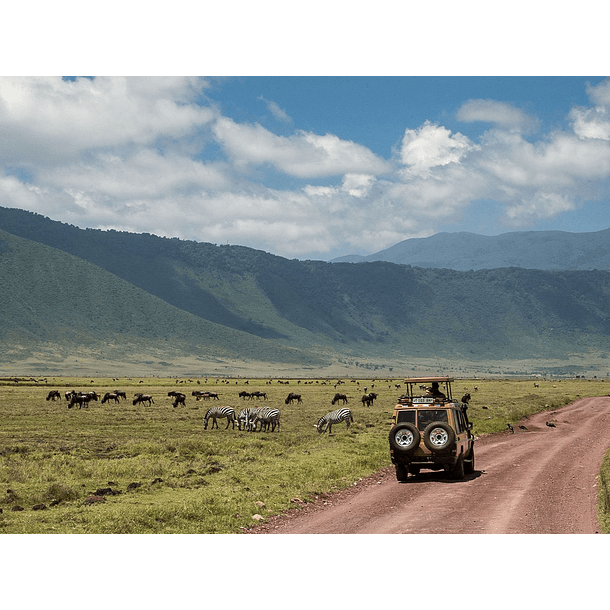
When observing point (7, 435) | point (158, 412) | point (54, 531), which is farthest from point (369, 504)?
point (158, 412)

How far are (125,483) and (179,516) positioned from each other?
6169 millimetres

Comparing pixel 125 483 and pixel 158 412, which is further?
pixel 158 412

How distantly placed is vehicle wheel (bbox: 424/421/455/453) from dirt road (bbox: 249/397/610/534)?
1.21m

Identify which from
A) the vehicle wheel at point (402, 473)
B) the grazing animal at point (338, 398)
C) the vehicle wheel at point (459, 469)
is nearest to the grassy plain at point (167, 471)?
the vehicle wheel at point (402, 473)

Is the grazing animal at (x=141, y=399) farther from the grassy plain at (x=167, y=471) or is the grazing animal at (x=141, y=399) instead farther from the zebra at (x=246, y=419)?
the zebra at (x=246, y=419)

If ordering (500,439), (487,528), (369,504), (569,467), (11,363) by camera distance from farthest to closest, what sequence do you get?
(11,363) → (500,439) → (569,467) → (369,504) → (487,528)

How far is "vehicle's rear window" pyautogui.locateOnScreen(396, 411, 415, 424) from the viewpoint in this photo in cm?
2362

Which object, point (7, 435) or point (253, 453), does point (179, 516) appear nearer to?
point (253, 453)

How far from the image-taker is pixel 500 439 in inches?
1508

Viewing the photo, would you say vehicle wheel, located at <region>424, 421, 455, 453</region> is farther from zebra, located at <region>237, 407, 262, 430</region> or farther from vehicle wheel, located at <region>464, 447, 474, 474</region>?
zebra, located at <region>237, 407, 262, 430</region>

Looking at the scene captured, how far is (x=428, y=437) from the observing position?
22781 millimetres

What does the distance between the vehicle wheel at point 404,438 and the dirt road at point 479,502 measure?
1202 millimetres

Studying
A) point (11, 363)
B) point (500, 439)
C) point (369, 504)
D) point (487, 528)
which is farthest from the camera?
point (11, 363)

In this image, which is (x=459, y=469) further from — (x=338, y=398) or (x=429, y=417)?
(x=338, y=398)
